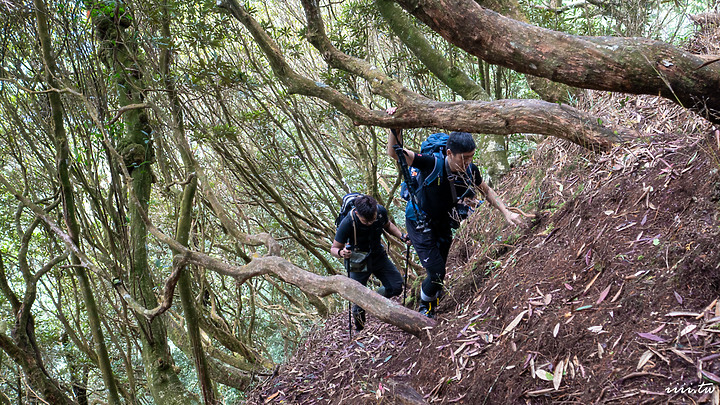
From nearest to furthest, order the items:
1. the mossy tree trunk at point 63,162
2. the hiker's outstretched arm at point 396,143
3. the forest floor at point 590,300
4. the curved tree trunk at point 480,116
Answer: the forest floor at point 590,300 → the curved tree trunk at point 480,116 → the hiker's outstretched arm at point 396,143 → the mossy tree trunk at point 63,162

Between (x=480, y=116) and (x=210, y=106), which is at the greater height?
(x=210, y=106)

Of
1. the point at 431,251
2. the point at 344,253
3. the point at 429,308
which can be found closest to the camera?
the point at 431,251

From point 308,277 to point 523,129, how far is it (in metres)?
2.37

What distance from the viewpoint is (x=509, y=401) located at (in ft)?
10.1

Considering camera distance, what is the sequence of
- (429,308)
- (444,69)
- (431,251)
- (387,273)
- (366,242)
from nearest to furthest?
(431,251) < (429,308) < (366,242) < (387,273) < (444,69)

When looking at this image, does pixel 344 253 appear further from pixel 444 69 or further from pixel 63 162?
pixel 63 162

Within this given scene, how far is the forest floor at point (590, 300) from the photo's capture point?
8.65 ft

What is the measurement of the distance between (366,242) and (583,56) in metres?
3.55

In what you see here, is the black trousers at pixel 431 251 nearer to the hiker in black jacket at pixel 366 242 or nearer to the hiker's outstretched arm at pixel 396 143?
the hiker in black jacket at pixel 366 242

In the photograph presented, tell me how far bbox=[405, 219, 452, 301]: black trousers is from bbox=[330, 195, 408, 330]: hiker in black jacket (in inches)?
17.8

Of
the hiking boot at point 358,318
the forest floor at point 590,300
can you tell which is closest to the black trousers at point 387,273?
the hiking boot at point 358,318

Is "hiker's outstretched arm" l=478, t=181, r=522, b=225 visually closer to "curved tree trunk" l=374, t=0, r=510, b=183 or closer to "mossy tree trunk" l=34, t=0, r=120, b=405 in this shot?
"curved tree trunk" l=374, t=0, r=510, b=183

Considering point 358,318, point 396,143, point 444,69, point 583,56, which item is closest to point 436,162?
point 396,143

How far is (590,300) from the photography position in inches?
128
